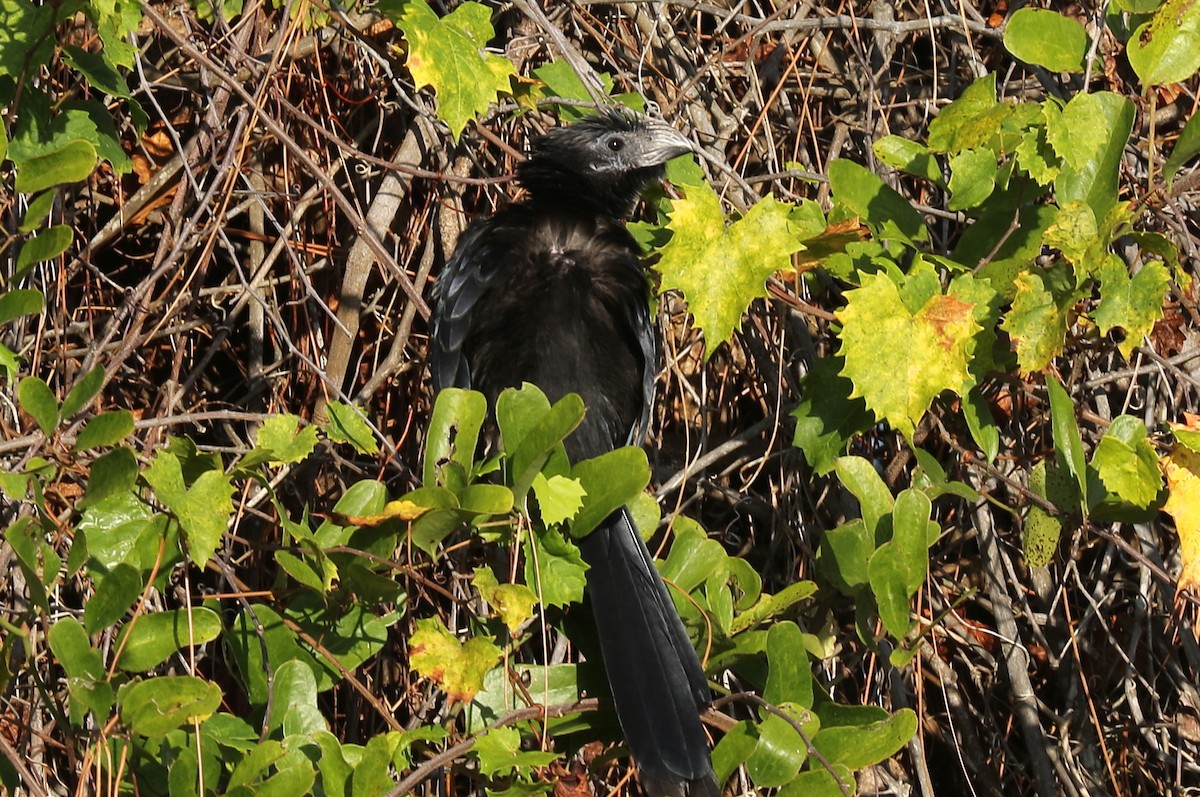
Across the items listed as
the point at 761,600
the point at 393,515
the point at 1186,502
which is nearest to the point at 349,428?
the point at 393,515

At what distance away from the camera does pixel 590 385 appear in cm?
345

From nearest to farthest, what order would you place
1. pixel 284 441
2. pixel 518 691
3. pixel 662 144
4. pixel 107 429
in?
pixel 107 429
pixel 284 441
pixel 518 691
pixel 662 144

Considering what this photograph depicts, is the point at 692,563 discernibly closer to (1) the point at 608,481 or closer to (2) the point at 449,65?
(1) the point at 608,481

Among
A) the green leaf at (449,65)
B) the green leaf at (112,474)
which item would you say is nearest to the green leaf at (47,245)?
the green leaf at (112,474)

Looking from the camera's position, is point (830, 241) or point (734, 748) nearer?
point (734, 748)

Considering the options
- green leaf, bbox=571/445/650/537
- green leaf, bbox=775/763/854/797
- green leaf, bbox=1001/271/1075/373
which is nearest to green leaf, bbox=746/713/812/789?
green leaf, bbox=775/763/854/797

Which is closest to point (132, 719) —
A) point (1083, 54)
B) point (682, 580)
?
point (682, 580)

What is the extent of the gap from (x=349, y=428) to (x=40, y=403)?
2.27 feet

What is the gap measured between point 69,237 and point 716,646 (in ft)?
4.74

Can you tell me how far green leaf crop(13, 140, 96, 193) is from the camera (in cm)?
213

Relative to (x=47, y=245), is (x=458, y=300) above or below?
below

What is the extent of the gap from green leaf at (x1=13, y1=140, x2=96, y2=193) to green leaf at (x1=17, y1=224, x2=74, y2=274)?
87 millimetres

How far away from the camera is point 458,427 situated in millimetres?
2389

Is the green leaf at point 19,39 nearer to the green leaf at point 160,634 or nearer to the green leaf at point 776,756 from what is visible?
the green leaf at point 160,634
